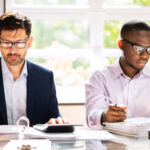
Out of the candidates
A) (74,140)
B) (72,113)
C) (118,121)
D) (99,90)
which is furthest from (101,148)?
(72,113)

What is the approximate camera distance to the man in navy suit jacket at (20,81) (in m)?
2.41

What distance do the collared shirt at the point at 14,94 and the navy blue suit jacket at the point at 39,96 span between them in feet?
0.13

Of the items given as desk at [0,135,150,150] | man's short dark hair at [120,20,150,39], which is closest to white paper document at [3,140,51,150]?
desk at [0,135,150,150]

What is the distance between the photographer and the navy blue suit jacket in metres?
2.46

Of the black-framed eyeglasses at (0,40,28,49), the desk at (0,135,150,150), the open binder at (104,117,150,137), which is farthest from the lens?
the black-framed eyeglasses at (0,40,28,49)

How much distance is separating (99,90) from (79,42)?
5.27ft

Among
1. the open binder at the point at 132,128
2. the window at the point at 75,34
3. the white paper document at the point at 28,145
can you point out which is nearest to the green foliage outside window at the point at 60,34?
the window at the point at 75,34

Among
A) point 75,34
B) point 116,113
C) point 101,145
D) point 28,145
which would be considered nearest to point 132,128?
point 116,113

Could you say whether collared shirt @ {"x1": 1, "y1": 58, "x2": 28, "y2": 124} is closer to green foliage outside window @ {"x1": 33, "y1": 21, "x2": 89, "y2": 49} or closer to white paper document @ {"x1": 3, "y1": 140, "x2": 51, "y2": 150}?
white paper document @ {"x1": 3, "y1": 140, "x2": 51, "y2": 150}

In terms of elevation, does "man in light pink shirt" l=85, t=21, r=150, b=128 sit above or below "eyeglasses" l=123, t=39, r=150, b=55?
below

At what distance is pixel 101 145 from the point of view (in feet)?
5.32

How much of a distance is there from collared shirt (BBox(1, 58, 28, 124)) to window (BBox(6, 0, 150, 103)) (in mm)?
1414

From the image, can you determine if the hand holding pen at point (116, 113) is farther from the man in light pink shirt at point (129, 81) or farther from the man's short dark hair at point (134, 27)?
the man's short dark hair at point (134, 27)

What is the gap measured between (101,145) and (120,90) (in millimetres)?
984
